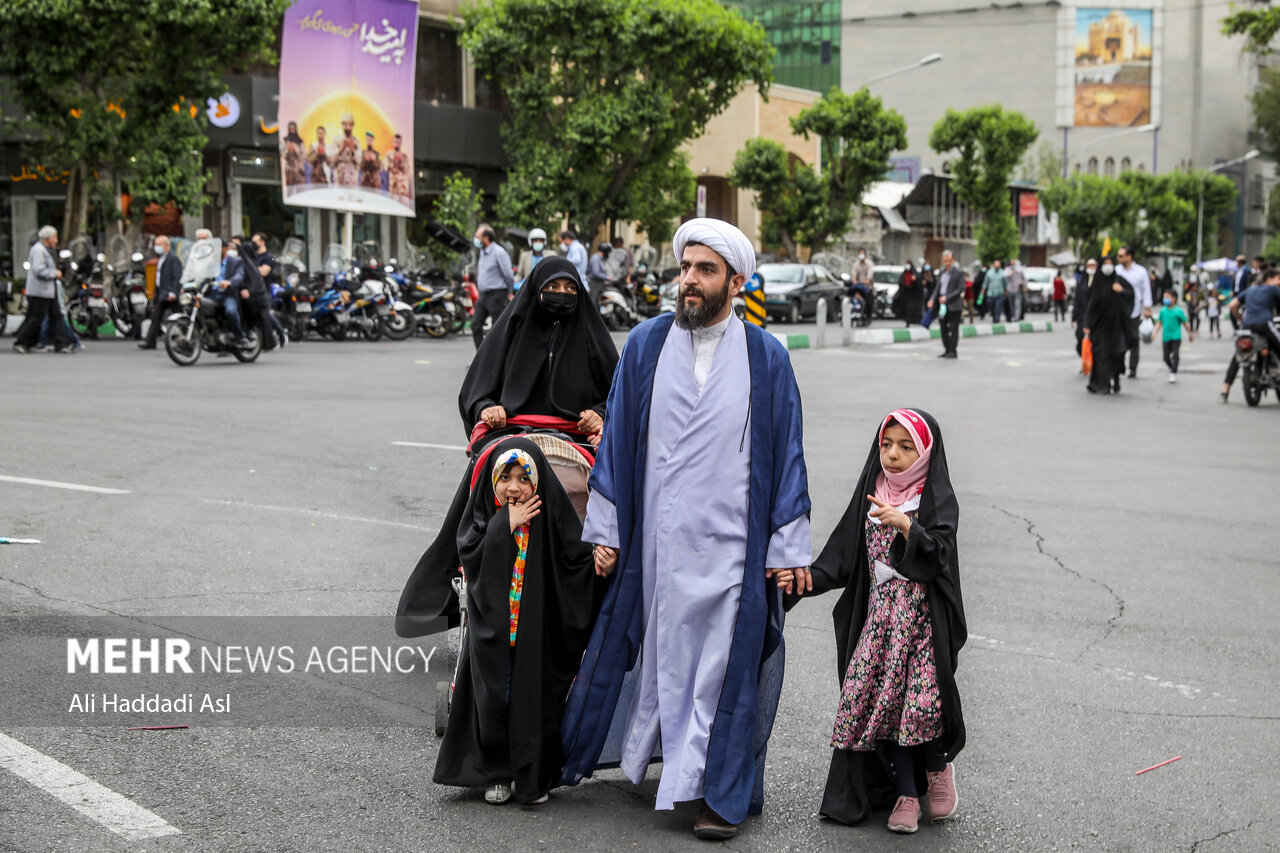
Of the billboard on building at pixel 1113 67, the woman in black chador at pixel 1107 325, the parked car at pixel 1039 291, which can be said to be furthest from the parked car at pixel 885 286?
the billboard on building at pixel 1113 67

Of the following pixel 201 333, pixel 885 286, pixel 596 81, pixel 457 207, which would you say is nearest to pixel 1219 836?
pixel 201 333

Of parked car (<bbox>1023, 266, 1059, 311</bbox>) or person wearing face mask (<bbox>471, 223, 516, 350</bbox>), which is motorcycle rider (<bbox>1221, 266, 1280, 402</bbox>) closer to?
person wearing face mask (<bbox>471, 223, 516, 350</bbox>)

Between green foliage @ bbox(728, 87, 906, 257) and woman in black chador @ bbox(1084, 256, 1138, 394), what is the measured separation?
26039 millimetres

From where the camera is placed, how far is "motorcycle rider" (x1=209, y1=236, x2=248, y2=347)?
55.4 ft

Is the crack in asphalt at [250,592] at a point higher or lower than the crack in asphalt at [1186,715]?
higher

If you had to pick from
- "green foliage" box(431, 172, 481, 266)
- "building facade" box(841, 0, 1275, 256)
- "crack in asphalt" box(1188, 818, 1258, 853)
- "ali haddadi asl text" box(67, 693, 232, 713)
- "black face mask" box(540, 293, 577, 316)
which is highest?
"building facade" box(841, 0, 1275, 256)

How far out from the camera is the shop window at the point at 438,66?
32.7 metres

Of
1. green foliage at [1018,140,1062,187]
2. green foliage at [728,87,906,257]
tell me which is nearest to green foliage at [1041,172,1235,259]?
green foliage at [1018,140,1062,187]

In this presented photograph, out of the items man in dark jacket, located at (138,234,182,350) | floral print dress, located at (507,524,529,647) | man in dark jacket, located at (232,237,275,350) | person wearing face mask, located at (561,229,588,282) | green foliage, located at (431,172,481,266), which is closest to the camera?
floral print dress, located at (507,524,529,647)

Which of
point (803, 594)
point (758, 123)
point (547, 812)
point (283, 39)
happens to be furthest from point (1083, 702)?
point (758, 123)

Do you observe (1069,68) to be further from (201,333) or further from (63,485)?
(63,485)

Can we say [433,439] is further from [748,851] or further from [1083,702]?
[748,851]

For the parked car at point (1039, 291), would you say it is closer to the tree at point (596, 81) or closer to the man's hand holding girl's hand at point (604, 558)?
the tree at point (596, 81)

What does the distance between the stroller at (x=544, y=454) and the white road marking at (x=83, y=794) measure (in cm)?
94
